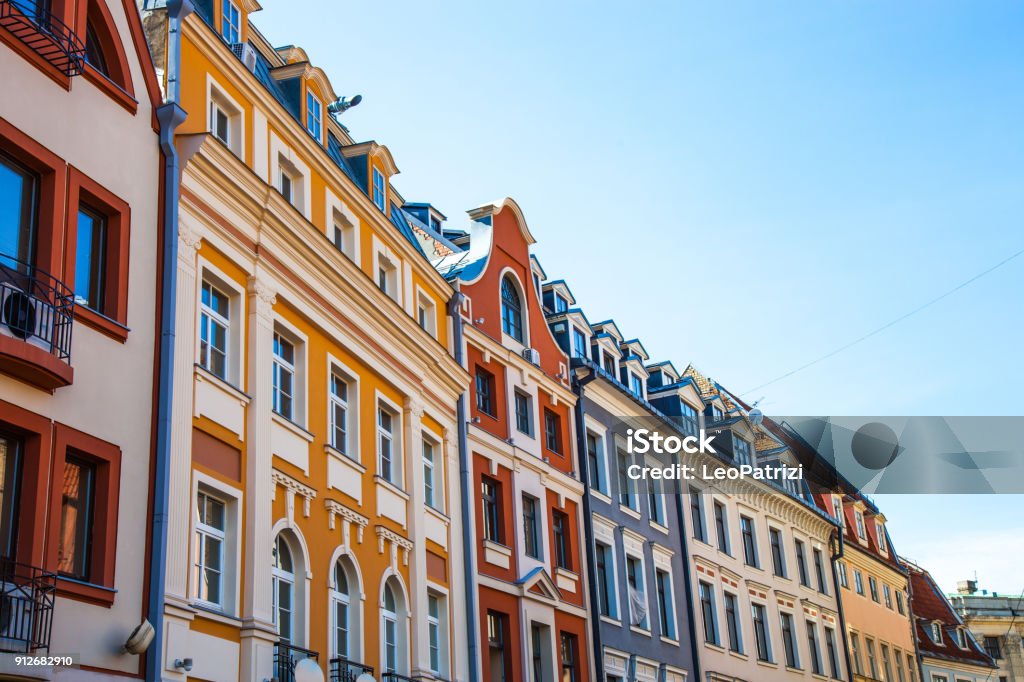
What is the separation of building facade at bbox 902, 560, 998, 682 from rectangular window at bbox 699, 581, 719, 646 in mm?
21595

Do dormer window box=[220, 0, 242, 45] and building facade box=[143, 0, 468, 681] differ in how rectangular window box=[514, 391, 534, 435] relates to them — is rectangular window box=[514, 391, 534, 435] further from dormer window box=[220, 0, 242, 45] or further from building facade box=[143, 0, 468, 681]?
dormer window box=[220, 0, 242, 45]

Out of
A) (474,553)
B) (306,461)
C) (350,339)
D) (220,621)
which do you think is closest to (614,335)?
(474,553)

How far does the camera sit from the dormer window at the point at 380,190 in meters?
26.7

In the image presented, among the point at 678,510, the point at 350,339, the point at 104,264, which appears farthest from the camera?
the point at 678,510

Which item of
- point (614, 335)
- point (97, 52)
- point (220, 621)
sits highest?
point (614, 335)

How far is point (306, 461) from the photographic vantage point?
21.1m

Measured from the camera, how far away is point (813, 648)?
4484cm

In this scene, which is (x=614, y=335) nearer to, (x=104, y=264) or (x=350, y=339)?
→ (x=350, y=339)

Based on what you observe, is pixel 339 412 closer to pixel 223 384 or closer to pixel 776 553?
pixel 223 384

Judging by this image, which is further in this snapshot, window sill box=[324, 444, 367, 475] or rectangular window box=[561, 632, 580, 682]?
rectangular window box=[561, 632, 580, 682]

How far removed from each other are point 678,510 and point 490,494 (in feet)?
34.8

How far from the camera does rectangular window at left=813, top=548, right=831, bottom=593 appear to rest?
4731 cm

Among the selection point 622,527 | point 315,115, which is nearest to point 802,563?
point 622,527

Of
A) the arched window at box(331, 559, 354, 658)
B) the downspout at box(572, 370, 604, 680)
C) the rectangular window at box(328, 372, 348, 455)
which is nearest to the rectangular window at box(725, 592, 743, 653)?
the downspout at box(572, 370, 604, 680)
